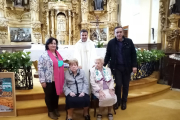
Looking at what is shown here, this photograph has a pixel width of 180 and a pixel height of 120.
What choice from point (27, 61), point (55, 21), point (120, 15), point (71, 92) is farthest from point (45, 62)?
point (120, 15)

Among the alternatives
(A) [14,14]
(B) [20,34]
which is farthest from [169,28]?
(A) [14,14]

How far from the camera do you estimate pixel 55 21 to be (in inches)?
347

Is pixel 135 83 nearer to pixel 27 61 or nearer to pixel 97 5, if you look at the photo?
pixel 27 61

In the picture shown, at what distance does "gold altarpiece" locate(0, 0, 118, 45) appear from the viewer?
8.27m

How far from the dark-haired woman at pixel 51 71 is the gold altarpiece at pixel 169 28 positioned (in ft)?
18.1

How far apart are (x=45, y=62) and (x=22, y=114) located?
1.32 meters

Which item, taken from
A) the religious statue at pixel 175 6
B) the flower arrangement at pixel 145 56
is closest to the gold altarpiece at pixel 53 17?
the religious statue at pixel 175 6

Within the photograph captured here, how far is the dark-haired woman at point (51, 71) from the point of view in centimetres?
249

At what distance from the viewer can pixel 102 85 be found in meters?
2.72

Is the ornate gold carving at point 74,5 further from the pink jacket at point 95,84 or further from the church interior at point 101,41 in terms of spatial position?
the pink jacket at point 95,84

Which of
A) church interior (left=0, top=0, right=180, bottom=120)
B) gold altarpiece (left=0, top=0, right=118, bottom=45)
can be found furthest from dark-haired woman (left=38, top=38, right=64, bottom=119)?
gold altarpiece (left=0, top=0, right=118, bottom=45)

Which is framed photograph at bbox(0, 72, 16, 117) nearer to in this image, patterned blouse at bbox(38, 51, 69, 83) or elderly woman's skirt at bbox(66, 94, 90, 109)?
patterned blouse at bbox(38, 51, 69, 83)

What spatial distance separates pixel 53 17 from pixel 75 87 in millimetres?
7086

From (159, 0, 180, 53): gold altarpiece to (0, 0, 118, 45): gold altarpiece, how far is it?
3.04m
